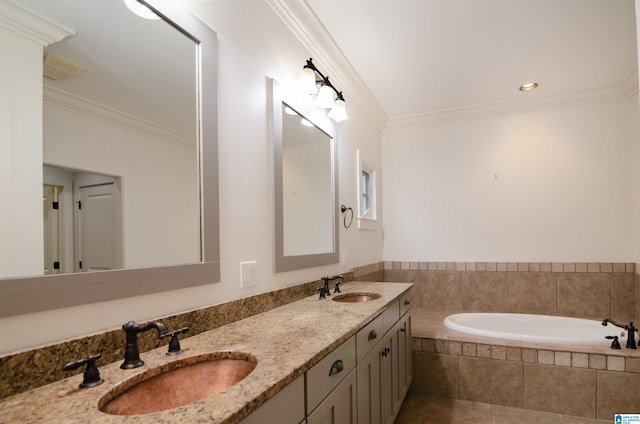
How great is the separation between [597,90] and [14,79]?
13.6ft

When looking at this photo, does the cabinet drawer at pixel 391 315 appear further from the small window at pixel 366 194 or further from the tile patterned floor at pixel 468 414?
the small window at pixel 366 194

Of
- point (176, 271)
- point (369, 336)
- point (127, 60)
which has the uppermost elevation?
point (127, 60)

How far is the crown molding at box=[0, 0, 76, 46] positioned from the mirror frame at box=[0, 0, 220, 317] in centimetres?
32

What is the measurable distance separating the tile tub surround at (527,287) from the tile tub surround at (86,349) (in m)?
2.65

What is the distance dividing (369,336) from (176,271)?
0.92 meters

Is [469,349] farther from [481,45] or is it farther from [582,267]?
[481,45]

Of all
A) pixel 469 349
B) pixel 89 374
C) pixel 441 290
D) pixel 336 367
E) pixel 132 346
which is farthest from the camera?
pixel 441 290

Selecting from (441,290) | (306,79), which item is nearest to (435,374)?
(441,290)

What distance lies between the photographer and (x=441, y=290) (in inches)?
143

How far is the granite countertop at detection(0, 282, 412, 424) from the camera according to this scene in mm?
665

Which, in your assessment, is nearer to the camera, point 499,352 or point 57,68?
point 57,68

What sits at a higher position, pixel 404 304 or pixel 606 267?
pixel 606 267

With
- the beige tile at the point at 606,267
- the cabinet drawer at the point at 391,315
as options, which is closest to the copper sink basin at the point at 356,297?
the cabinet drawer at the point at 391,315

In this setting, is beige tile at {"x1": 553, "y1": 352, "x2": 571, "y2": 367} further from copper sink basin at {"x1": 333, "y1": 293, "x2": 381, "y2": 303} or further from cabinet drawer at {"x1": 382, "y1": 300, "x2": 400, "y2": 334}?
copper sink basin at {"x1": 333, "y1": 293, "x2": 381, "y2": 303}
